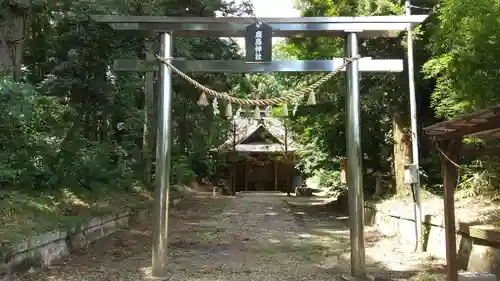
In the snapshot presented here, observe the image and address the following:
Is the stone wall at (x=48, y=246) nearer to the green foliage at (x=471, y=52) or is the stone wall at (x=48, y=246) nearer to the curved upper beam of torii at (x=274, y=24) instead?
the curved upper beam of torii at (x=274, y=24)

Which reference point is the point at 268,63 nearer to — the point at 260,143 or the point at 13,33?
the point at 13,33

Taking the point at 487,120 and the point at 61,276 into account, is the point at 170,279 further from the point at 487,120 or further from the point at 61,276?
the point at 487,120

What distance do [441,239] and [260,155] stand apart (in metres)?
22.1

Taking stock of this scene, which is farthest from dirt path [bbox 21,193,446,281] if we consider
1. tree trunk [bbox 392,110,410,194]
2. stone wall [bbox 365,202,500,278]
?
tree trunk [bbox 392,110,410,194]

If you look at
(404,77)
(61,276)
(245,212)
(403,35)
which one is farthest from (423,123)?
(61,276)

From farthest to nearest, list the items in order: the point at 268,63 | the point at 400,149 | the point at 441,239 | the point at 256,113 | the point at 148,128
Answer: the point at 148,128 < the point at 400,149 < the point at 441,239 < the point at 256,113 < the point at 268,63

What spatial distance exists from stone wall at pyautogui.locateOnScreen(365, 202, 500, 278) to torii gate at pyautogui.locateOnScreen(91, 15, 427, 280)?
179 centimetres

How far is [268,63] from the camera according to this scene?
6887mm

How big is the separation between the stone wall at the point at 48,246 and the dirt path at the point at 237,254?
0.15m

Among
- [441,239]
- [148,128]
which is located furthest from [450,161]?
[148,128]

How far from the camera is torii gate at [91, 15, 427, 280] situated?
671 cm

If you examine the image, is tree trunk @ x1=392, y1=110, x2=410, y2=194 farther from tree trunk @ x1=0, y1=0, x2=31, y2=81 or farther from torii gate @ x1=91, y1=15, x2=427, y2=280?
tree trunk @ x1=0, y1=0, x2=31, y2=81

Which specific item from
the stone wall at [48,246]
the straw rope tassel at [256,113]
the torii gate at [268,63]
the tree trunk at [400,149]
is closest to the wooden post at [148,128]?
the stone wall at [48,246]

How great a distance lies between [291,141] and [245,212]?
14.3m
